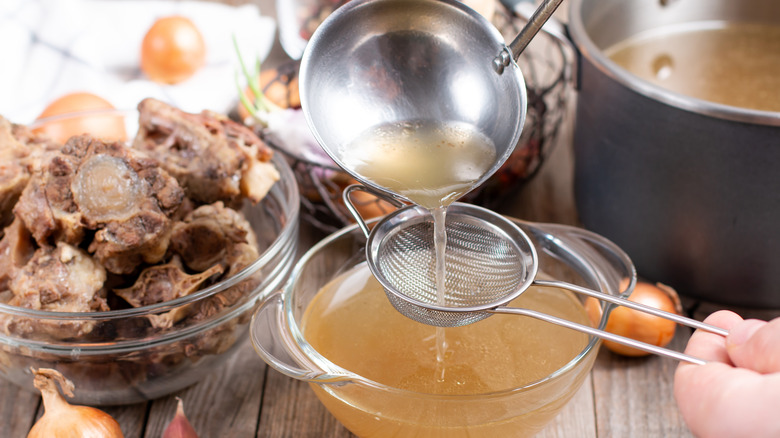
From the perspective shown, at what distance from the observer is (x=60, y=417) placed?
1.38m

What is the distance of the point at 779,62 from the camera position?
200 centimetres

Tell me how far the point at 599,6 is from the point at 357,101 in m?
0.89

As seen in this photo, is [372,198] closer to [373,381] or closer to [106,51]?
[373,381]

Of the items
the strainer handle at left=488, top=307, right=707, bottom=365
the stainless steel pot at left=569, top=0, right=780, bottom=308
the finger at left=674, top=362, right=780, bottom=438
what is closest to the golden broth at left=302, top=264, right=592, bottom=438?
the strainer handle at left=488, top=307, right=707, bottom=365

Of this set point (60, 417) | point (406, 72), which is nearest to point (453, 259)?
point (406, 72)

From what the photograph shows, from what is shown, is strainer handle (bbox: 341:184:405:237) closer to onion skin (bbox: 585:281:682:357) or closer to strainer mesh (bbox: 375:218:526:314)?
strainer mesh (bbox: 375:218:526:314)

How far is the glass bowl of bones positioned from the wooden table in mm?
58

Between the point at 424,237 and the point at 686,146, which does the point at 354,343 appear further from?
the point at 686,146

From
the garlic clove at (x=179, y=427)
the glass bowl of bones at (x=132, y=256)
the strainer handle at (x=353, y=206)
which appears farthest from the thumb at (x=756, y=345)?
the garlic clove at (x=179, y=427)

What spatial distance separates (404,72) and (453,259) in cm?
37

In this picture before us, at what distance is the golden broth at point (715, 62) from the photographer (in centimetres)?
189

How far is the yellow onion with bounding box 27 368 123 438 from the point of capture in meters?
1.36

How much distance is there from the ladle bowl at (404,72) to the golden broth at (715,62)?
0.72 meters

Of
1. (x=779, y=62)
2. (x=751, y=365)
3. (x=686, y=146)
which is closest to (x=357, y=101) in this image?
(x=686, y=146)
